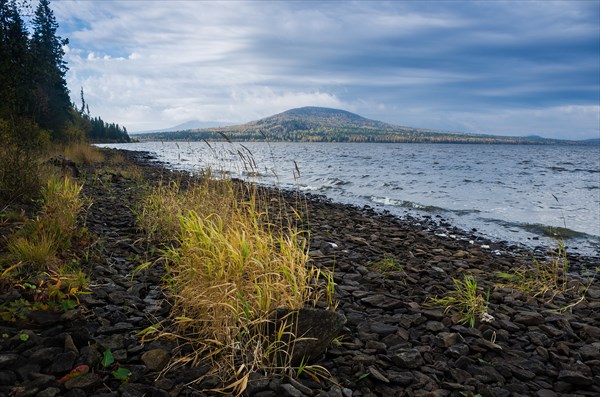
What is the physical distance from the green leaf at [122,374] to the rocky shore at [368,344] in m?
0.02

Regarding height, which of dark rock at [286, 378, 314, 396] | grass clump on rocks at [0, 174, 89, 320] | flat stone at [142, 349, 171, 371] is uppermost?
grass clump on rocks at [0, 174, 89, 320]

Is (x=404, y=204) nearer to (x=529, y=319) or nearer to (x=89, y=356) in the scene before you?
(x=529, y=319)

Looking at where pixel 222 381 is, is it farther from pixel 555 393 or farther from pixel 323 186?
pixel 323 186

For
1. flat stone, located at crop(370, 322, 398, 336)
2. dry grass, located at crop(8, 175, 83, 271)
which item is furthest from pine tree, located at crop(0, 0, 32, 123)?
flat stone, located at crop(370, 322, 398, 336)

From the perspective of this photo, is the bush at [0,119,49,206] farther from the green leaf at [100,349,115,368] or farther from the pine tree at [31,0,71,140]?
the pine tree at [31,0,71,140]

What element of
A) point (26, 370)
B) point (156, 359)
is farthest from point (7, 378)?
point (156, 359)

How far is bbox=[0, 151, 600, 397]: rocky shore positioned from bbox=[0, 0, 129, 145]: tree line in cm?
702

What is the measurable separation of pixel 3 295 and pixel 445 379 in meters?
4.83

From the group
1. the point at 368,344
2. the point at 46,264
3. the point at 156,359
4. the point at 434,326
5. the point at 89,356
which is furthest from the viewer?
the point at 46,264

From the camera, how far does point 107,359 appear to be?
3547mm

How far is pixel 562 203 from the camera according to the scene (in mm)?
22391

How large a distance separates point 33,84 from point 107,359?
37992 millimetres

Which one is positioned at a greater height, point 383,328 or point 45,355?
point 45,355

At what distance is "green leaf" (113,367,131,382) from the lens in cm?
338
